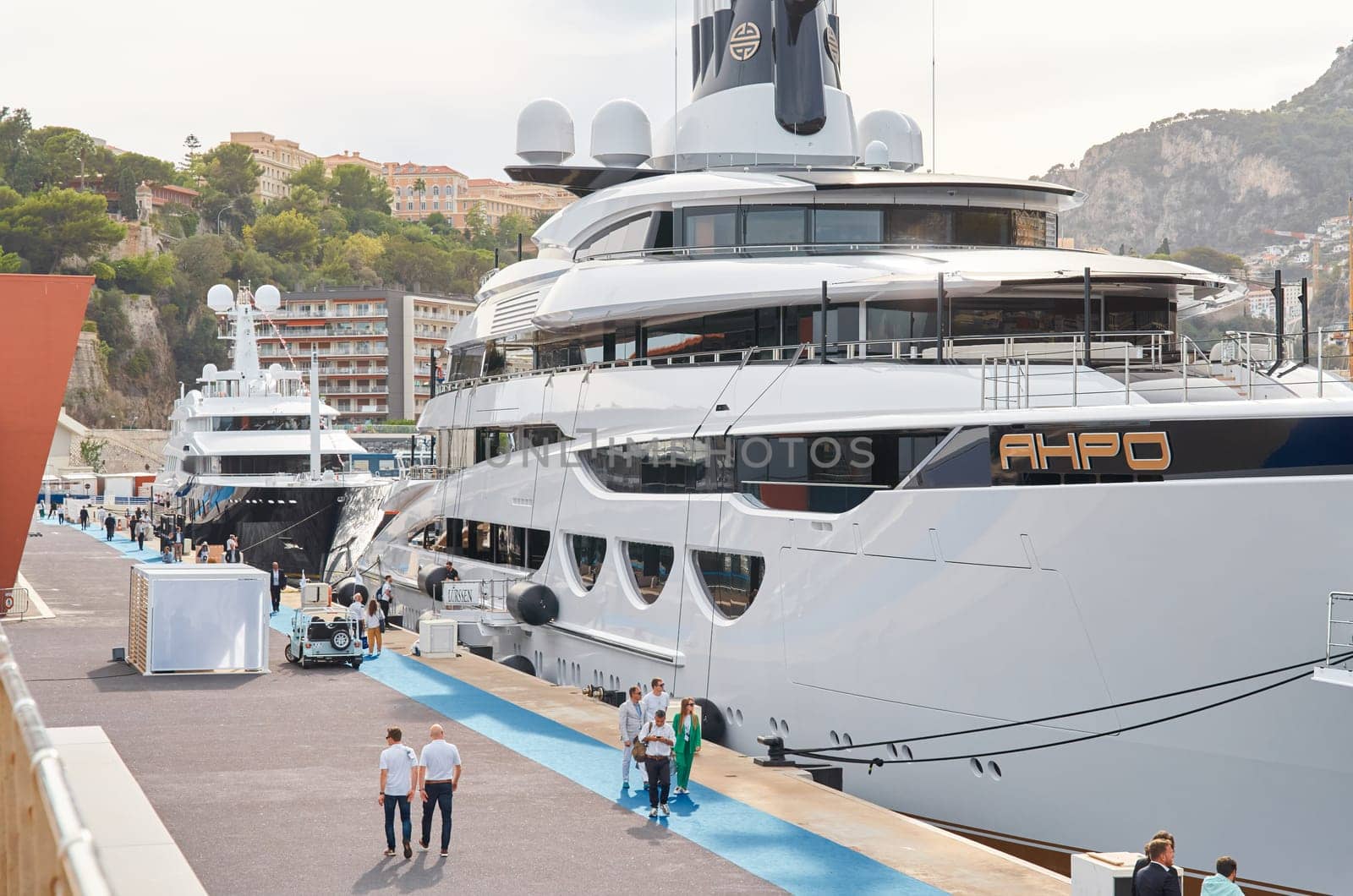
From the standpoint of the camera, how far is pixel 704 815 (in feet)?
40.7

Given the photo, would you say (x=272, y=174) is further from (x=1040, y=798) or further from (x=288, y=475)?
(x=1040, y=798)

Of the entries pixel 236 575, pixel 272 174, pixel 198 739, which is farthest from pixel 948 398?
pixel 272 174

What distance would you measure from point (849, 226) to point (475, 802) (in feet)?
37.3

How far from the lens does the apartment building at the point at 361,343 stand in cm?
12331

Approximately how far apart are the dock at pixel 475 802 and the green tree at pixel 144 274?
111470 millimetres

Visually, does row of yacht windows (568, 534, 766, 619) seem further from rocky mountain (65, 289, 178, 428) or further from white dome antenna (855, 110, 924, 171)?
rocky mountain (65, 289, 178, 428)

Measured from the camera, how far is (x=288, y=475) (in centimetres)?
4450

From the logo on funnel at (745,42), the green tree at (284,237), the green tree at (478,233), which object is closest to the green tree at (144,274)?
the green tree at (284,237)

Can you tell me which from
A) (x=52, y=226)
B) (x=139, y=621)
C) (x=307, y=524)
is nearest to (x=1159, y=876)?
(x=139, y=621)

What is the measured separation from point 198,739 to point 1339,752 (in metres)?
11.5

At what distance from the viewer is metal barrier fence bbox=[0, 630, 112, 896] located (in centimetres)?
303

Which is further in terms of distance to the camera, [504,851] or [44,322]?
[44,322]

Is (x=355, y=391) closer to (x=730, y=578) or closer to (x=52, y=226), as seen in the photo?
(x=52, y=226)

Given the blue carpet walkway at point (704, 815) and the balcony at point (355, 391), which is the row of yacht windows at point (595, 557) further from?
the balcony at point (355, 391)
